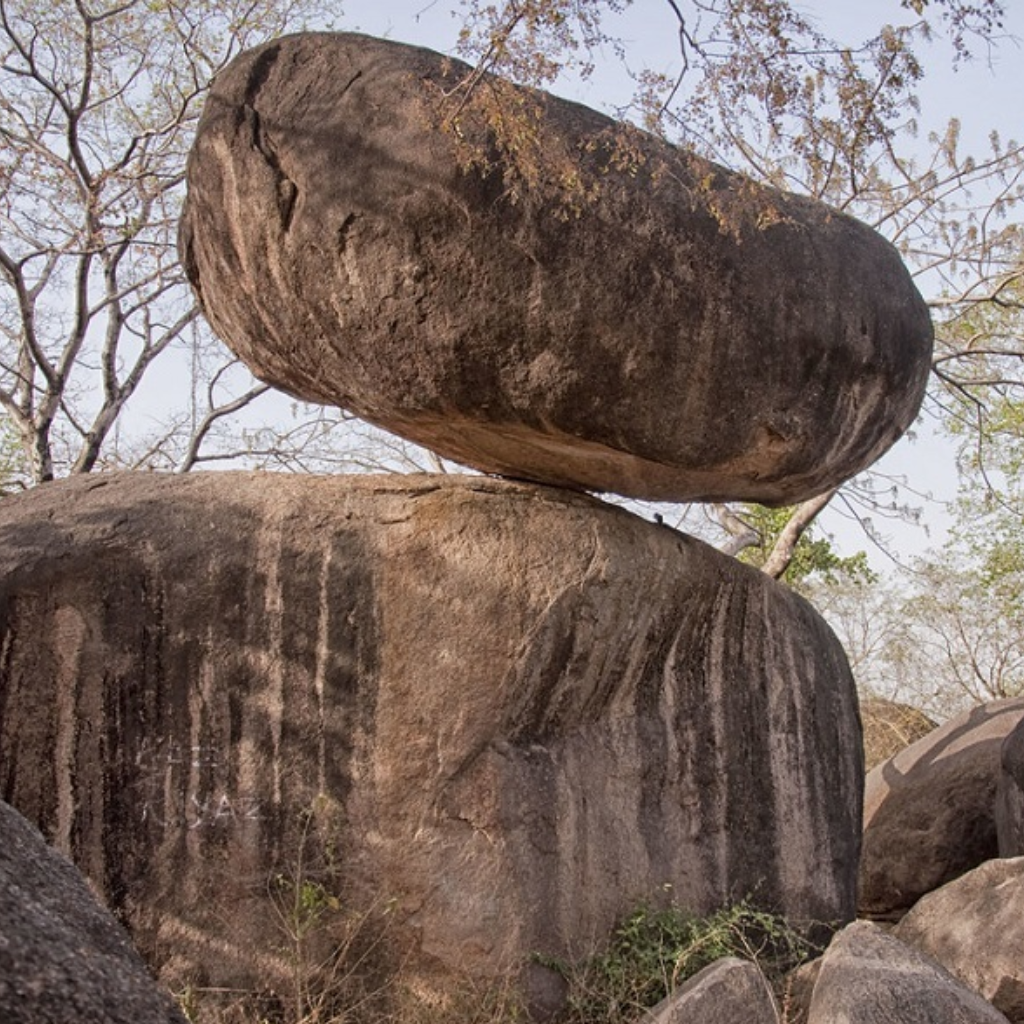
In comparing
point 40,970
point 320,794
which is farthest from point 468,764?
point 40,970

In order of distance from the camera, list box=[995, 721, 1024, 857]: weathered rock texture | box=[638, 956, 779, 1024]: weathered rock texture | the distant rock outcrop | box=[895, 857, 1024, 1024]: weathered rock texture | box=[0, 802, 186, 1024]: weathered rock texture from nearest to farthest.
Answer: box=[0, 802, 186, 1024]: weathered rock texture < box=[638, 956, 779, 1024]: weathered rock texture < box=[895, 857, 1024, 1024]: weathered rock texture < box=[995, 721, 1024, 857]: weathered rock texture < the distant rock outcrop

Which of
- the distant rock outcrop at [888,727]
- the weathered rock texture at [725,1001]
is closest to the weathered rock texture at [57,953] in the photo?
the weathered rock texture at [725,1001]

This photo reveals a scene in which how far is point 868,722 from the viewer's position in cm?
1174

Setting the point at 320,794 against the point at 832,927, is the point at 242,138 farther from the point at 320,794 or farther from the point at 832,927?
the point at 832,927

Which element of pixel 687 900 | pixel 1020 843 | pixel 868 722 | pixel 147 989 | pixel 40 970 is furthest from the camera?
pixel 868 722

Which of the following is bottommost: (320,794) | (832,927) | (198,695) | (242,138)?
(832,927)

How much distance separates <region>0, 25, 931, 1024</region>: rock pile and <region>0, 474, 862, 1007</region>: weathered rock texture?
11 mm

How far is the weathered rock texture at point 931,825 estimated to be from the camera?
7.82 m

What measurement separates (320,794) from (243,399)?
7553 millimetres

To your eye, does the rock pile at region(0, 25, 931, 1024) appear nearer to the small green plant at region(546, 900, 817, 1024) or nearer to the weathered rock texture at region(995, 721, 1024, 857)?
the small green plant at region(546, 900, 817, 1024)

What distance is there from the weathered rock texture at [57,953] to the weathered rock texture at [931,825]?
6445mm

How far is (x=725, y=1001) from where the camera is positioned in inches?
168

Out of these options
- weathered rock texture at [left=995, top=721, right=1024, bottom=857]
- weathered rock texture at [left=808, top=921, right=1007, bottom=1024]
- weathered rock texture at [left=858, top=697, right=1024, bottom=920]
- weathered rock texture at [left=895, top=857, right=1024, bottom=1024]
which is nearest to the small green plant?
weathered rock texture at [left=895, top=857, right=1024, bottom=1024]

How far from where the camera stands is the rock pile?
5.08m
